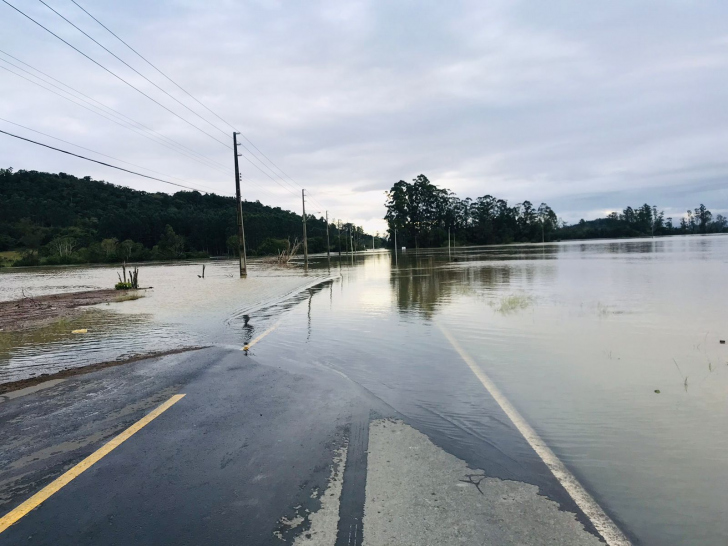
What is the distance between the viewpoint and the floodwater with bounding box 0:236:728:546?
12.9ft

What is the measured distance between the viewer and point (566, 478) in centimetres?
387

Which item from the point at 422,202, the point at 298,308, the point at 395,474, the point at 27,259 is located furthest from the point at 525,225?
the point at 395,474

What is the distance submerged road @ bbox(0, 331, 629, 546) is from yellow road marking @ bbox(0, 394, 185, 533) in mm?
14

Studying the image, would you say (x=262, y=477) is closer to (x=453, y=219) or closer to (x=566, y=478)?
(x=566, y=478)

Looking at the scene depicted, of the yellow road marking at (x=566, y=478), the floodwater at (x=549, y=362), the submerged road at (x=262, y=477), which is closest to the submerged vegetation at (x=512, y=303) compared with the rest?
the floodwater at (x=549, y=362)

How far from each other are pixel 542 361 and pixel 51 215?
145 metres

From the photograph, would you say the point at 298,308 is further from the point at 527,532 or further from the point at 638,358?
the point at 527,532

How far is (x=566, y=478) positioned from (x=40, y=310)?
63.3 ft

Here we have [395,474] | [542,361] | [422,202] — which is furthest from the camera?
[422,202]

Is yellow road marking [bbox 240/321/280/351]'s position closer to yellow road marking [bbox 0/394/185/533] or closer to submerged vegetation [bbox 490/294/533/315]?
yellow road marking [bbox 0/394/185/533]

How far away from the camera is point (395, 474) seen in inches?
155

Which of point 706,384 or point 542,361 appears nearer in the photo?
point 706,384

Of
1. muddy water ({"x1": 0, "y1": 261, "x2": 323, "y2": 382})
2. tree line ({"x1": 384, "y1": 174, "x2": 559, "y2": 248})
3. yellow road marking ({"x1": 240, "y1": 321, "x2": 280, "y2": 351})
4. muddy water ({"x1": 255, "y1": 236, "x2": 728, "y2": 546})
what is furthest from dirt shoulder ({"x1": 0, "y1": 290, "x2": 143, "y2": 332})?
tree line ({"x1": 384, "y1": 174, "x2": 559, "y2": 248})

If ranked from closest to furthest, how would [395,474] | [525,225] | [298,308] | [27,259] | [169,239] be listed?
[395,474] < [298,308] < [27,259] < [169,239] < [525,225]
